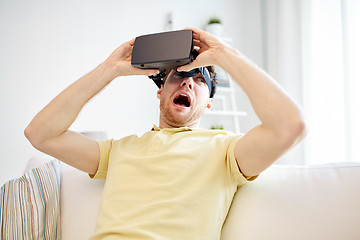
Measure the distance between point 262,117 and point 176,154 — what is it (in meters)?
0.30

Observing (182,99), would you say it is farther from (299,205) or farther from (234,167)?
(299,205)

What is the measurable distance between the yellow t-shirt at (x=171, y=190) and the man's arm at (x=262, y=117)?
0.07 metres

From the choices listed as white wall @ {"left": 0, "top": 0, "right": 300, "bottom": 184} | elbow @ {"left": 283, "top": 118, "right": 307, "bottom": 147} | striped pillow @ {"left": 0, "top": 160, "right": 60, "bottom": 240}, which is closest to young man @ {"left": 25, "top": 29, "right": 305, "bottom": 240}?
elbow @ {"left": 283, "top": 118, "right": 307, "bottom": 147}

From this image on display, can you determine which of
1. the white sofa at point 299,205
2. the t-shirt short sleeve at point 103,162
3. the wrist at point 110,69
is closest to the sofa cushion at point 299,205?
the white sofa at point 299,205

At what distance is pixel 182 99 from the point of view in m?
1.40

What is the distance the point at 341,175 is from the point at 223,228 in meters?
0.40

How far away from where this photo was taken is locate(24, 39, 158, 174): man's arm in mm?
1190

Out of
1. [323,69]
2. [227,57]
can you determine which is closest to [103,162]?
[227,57]

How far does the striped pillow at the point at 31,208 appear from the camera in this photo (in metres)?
1.19

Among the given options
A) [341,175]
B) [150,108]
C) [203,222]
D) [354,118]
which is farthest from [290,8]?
[203,222]

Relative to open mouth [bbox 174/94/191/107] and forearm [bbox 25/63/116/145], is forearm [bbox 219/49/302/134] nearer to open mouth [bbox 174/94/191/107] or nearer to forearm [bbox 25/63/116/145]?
open mouth [bbox 174/94/191/107]

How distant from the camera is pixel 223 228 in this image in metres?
1.12

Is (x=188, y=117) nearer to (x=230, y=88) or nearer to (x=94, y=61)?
(x=94, y=61)

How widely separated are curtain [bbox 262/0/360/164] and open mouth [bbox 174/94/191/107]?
1.76 metres
